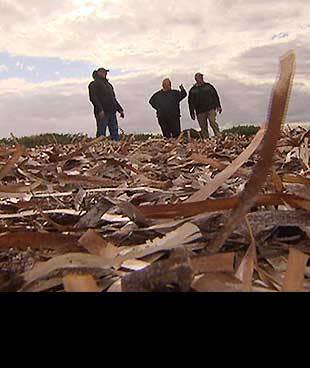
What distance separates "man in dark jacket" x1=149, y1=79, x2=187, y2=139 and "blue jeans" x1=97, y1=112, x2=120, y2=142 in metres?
0.87

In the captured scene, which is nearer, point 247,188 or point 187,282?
point 187,282

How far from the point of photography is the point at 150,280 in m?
0.78

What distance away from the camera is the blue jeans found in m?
12.9

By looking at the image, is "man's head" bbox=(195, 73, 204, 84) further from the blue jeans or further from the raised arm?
the blue jeans

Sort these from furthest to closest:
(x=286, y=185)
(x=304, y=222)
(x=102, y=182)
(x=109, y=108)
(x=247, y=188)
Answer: (x=109, y=108) → (x=102, y=182) → (x=286, y=185) → (x=304, y=222) → (x=247, y=188)

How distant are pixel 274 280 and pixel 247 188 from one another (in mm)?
133

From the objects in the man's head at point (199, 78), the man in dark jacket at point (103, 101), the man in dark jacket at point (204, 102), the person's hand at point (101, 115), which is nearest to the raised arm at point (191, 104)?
the man in dark jacket at point (204, 102)

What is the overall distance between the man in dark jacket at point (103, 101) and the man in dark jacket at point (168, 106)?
834 millimetres

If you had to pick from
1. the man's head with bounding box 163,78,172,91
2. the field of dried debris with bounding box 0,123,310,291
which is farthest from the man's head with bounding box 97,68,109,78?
the field of dried debris with bounding box 0,123,310,291

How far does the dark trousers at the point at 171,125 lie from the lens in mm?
13023

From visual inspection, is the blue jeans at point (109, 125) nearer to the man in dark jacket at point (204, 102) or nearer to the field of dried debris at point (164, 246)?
the man in dark jacket at point (204, 102)
